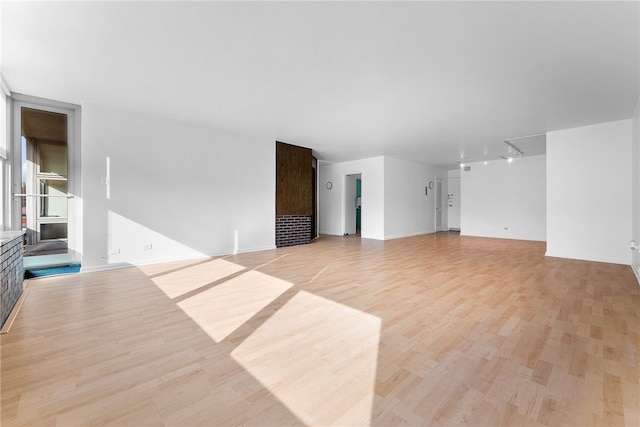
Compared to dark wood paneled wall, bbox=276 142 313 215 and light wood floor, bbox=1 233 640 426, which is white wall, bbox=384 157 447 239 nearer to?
dark wood paneled wall, bbox=276 142 313 215

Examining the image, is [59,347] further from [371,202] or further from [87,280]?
[371,202]

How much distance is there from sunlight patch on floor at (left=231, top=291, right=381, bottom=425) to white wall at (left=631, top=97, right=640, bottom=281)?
4.55 m

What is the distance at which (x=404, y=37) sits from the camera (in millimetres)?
2541

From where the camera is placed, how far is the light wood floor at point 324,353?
4.58 feet

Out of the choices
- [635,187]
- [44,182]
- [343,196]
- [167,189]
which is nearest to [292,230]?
[343,196]

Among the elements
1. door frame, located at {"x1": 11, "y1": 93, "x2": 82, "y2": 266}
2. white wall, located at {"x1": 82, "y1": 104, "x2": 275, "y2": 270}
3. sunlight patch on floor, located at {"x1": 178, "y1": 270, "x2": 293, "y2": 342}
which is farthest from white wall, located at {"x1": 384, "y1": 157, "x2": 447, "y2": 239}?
door frame, located at {"x1": 11, "y1": 93, "x2": 82, "y2": 266}

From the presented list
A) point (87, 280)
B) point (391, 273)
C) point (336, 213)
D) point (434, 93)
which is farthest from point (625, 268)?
point (87, 280)

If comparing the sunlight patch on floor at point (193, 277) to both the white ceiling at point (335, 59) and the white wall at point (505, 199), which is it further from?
the white wall at point (505, 199)

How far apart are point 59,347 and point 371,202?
7706mm

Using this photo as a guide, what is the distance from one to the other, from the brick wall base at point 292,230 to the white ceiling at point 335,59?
9.05 feet

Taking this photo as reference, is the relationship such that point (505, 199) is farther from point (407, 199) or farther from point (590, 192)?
point (590, 192)

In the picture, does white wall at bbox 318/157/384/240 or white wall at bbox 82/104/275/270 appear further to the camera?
white wall at bbox 318/157/384/240

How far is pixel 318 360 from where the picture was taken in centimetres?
187

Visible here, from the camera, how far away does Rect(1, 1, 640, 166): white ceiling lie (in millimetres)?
2252
